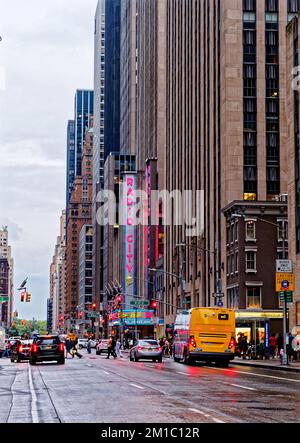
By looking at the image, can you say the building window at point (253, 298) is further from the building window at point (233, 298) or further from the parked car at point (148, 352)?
the parked car at point (148, 352)

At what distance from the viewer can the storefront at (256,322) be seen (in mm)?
75500

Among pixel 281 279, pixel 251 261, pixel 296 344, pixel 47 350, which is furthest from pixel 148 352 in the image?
pixel 251 261

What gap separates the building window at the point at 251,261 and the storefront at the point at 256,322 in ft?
13.2

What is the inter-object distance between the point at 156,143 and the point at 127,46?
5716cm

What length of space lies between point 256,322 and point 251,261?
18.9ft

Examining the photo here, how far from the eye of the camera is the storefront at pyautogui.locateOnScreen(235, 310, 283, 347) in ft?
248

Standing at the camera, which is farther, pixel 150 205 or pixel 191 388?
pixel 150 205

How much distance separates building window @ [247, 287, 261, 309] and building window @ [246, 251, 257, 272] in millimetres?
1958

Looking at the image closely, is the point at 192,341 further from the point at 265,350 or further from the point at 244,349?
the point at 265,350

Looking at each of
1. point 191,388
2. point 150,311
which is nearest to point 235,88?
point 150,311

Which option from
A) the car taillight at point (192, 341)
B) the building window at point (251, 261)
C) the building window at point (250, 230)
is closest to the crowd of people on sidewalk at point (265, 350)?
the car taillight at point (192, 341)

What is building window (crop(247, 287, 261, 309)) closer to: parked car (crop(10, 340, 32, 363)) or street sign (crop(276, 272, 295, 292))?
parked car (crop(10, 340, 32, 363))

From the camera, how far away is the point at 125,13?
7815 inches
